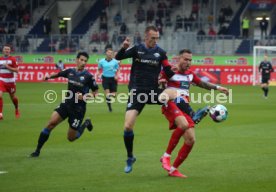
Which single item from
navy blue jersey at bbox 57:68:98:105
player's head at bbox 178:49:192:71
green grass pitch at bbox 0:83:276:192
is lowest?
green grass pitch at bbox 0:83:276:192

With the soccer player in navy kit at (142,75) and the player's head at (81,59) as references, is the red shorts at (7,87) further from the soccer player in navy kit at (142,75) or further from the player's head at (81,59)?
the soccer player in navy kit at (142,75)

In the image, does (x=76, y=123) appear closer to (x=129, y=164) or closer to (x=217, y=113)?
(x=129, y=164)

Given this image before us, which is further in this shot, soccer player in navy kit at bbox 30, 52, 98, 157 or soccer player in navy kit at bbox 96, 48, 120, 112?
soccer player in navy kit at bbox 96, 48, 120, 112

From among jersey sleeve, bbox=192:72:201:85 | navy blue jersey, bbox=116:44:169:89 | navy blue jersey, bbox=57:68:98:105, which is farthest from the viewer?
navy blue jersey, bbox=57:68:98:105

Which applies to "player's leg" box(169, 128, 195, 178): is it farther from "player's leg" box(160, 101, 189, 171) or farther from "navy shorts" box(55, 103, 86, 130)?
"navy shorts" box(55, 103, 86, 130)

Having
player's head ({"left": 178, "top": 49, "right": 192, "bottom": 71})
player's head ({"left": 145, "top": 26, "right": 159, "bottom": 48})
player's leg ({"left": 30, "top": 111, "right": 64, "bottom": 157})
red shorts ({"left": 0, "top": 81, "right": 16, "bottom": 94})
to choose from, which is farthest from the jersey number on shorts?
red shorts ({"left": 0, "top": 81, "right": 16, "bottom": 94})

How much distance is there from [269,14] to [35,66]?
61.1ft

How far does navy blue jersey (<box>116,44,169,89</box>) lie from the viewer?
40.2 feet

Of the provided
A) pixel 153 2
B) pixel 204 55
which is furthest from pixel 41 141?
pixel 153 2

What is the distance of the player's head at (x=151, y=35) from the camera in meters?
12.1

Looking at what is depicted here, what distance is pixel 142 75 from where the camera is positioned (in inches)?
486

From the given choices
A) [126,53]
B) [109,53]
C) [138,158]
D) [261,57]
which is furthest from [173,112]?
[261,57]

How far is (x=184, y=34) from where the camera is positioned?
47062 mm

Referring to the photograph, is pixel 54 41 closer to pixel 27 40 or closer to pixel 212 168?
pixel 27 40
